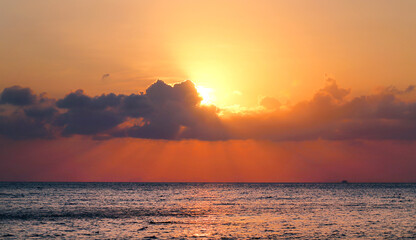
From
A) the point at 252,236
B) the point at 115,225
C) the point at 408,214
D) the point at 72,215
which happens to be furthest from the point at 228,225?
the point at 408,214

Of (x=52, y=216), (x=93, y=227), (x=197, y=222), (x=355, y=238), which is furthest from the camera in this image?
(x=52, y=216)

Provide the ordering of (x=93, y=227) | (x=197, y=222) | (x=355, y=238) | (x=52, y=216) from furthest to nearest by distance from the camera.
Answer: (x=52, y=216), (x=197, y=222), (x=93, y=227), (x=355, y=238)

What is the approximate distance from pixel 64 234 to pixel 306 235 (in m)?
30.7

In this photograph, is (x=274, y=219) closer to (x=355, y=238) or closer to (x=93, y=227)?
(x=355, y=238)

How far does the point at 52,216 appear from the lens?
82.5 meters

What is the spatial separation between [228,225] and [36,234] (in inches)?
1050

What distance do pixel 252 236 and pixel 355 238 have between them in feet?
41.0

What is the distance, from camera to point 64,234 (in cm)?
5891

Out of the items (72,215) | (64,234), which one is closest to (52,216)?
(72,215)

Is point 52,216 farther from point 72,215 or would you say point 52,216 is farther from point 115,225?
point 115,225

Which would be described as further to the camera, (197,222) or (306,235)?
(197,222)

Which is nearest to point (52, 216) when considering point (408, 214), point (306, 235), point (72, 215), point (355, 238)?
point (72, 215)

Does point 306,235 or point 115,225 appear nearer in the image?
point 306,235

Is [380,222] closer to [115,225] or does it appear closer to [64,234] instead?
[115,225]
